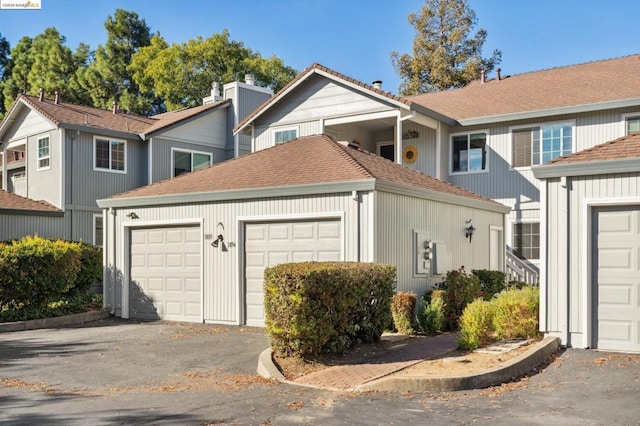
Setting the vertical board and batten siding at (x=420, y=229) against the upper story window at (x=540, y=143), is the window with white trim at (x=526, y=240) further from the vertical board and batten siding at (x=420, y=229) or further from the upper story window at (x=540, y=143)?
the vertical board and batten siding at (x=420, y=229)

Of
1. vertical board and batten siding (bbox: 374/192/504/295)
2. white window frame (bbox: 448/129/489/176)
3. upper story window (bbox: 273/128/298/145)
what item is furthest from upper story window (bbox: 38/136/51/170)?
vertical board and batten siding (bbox: 374/192/504/295)

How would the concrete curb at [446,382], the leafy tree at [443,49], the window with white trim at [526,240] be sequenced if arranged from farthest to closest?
the leafy tree at [443,49] → the window with white trim at [526,240] → the concrete curb at [446,382]

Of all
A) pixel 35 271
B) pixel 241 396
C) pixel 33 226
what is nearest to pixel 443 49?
pixel 33 226

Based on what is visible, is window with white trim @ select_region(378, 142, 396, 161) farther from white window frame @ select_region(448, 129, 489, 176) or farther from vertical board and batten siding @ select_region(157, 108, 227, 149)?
vertical board and batten siding @ select_region(157, 108, 227, 149)

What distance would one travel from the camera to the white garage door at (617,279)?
9625mm

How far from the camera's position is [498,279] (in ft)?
48.4

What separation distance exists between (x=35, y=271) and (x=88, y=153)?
9093mm

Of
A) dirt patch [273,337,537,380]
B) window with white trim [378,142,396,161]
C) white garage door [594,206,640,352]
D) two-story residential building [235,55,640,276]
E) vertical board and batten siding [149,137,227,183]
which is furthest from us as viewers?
vertical board and batten siding [149,137,227,183]

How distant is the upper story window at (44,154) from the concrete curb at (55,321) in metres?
9.61

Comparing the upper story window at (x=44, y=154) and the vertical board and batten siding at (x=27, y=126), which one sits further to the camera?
the vertical board and batten siding at (x=27, y=126)

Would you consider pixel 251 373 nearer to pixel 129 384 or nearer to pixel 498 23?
pixel 129 384

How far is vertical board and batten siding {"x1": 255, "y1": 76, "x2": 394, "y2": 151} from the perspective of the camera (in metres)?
20.8

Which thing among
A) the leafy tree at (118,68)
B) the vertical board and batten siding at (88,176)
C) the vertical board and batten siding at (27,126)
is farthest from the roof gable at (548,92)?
the leafy tree at (118,68)

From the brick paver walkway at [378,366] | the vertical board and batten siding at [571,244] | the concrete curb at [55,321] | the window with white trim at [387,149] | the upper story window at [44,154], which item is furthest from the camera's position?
the upper story window at [44,154]
